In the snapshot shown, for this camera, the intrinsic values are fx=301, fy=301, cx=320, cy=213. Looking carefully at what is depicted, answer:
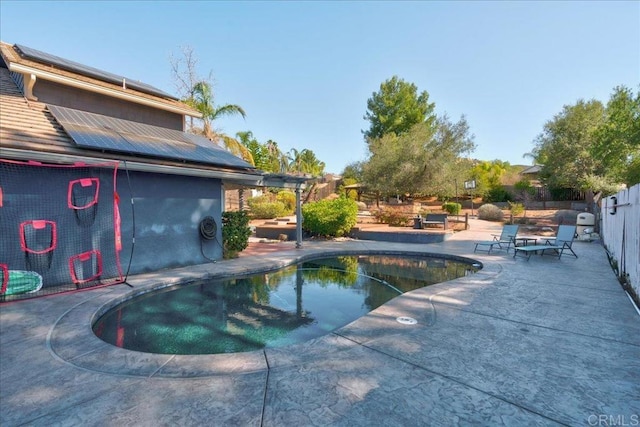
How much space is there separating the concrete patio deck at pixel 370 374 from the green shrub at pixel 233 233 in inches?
200

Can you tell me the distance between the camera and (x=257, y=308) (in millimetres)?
5617

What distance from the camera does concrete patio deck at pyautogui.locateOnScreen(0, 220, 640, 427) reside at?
224 cm

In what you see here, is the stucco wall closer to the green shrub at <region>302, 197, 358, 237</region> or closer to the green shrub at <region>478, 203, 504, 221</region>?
the green shrub at <region>302, 197, 358, 237</region>

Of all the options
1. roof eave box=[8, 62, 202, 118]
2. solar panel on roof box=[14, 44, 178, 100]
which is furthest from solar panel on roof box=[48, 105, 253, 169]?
solar panel on roof box=[14, 44, 178, 100]

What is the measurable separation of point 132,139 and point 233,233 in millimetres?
3876

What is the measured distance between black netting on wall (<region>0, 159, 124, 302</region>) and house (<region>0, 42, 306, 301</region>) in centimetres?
2

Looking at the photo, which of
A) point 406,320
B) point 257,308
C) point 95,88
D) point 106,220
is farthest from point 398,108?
point 406,320

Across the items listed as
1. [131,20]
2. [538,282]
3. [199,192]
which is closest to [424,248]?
[538,282]

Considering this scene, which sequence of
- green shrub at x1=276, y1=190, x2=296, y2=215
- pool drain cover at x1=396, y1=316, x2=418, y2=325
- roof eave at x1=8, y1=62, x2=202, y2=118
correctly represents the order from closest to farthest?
1. pool drain cover at x1=396, y1=316, x2=418, y2=325
2. roof eave at x1=8, y1=62, x2=202, y2=118
3. green shrub at x1=276, y1=190, x2=296, y2=215

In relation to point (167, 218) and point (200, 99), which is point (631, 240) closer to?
point (167, 218)

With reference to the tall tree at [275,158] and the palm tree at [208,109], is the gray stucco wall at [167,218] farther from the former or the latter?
the tall tree at [275,158]

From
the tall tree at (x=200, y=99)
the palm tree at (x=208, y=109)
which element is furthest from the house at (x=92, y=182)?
the tall tree at (x=200, y=99)

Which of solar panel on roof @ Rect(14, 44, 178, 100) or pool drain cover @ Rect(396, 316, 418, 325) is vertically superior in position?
solar panel on roof @ Rect(14, 44, 178, 100)

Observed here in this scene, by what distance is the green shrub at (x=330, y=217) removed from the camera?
45.4 feet
